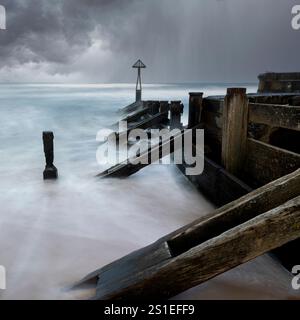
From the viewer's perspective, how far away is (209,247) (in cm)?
182

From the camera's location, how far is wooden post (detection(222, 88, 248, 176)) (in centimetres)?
377

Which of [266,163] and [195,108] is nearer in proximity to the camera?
[266,163]

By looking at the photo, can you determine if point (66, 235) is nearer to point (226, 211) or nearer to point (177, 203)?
point (177, 203)

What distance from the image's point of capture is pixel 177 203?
A: 5117mm

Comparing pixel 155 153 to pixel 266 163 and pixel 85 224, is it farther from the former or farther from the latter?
pixel 266 163

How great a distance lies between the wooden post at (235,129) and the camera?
12.4 feet

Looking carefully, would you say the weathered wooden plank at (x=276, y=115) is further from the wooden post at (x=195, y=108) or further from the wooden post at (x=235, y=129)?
the wooden post at (x=195, y=108)

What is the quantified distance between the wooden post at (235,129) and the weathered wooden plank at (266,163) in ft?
0.32

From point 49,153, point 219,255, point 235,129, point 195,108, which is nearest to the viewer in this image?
point 219,255

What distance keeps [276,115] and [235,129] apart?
74 cm

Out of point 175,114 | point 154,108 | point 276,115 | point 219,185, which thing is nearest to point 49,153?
point 219,185

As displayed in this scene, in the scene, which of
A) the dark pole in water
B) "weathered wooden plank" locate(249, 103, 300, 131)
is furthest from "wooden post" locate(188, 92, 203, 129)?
the dark pole in water

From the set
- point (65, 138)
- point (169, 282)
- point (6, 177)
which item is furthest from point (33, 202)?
point (65, 138)

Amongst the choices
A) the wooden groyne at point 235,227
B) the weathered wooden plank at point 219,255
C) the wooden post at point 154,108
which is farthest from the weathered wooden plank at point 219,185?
the wooden post at point 154,108
